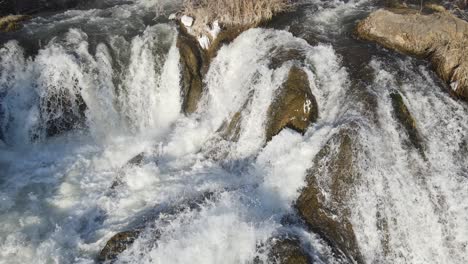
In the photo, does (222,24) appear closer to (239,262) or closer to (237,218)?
(237,218)

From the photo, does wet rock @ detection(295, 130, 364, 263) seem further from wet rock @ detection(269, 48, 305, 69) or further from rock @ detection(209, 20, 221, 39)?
rock @ detection(209, 20, 221, 39)

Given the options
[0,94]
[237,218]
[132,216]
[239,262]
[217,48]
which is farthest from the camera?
[217,48]

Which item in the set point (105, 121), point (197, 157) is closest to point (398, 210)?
point (197, 157)

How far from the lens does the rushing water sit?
7.49 m

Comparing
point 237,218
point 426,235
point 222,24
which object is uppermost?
point 222,24

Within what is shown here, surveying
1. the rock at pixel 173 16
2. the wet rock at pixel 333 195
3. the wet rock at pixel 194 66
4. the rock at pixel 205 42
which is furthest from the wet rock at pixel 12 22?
the wet rock at pixel 333 195

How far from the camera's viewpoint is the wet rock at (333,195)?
7.44 m

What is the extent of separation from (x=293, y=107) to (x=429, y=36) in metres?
3.62

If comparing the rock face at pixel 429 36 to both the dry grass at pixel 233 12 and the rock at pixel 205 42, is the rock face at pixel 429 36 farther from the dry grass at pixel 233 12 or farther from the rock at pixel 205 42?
the rock at pixel 205 42

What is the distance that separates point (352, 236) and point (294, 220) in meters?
0.98

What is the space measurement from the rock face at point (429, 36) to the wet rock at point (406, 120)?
1.44m

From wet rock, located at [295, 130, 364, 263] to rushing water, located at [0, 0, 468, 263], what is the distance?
153 millimetres

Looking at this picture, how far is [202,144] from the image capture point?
1023 centimetres

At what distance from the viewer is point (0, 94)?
10195 millimetres
